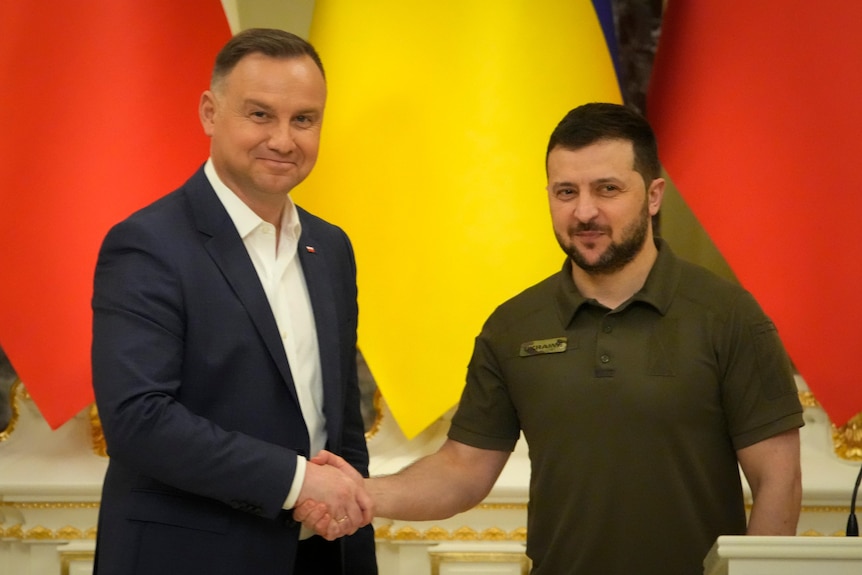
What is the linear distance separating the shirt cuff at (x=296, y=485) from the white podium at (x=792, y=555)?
0.81 metres

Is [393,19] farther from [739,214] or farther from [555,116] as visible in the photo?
[739,214]

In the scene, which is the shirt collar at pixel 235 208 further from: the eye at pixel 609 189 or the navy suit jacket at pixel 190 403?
the eye at pixel 609 189

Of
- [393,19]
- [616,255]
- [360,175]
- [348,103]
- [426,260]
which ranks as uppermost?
[393,19]

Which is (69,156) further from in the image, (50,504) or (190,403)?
(190,403)

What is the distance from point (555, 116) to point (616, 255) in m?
0.80

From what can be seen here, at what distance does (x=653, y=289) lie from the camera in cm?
210

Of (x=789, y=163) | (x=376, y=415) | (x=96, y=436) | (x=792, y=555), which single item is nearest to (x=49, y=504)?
(x=96, y=436)

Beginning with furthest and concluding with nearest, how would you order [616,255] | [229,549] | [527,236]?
[527,236]
[616,255]
[229,549]

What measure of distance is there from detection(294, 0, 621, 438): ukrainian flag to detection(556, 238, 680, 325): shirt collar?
62cm

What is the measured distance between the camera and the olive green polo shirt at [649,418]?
2.00m

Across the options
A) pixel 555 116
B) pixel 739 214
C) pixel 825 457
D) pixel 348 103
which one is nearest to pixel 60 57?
pixel 348 103

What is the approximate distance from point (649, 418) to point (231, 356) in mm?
738

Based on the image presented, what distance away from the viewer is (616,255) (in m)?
2.09

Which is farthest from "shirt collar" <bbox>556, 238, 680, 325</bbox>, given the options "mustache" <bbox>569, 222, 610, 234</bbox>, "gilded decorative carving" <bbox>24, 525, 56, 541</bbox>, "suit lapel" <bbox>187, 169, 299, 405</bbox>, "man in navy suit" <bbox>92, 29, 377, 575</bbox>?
"gilded decorative carving" <bbox>24, 525, 56, 541</bbox>
